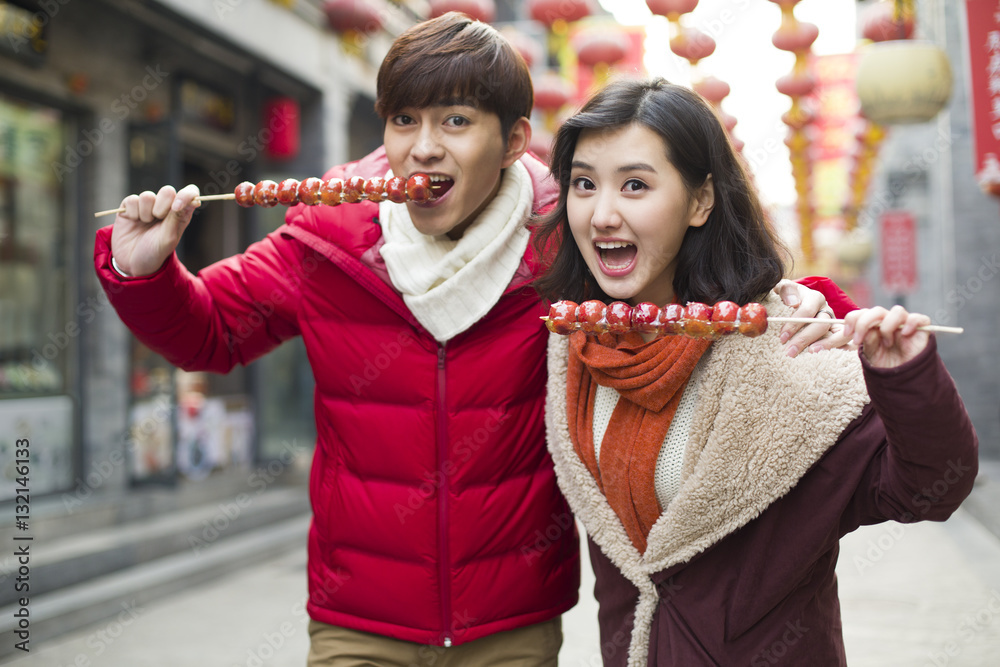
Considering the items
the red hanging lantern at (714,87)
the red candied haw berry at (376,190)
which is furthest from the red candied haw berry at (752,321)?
the red hanging lantern at (714,87)

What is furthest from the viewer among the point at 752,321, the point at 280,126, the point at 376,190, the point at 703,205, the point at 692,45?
the point at 280,126

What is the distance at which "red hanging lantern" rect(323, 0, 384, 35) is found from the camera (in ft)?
27.5

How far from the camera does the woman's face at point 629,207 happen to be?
7.13 ft

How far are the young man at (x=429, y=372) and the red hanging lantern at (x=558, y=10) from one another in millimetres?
5673

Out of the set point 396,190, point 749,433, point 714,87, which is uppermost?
point 714,87

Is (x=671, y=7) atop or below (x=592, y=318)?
atop

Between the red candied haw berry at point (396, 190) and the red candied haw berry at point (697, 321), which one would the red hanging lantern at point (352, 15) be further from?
the red candied haw berry at point (697, 321)

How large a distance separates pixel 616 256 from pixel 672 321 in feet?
0.95

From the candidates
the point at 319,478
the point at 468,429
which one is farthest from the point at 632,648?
the point at 319,478

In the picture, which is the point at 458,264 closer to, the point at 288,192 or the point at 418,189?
the point at 418,189

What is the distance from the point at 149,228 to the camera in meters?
2.55

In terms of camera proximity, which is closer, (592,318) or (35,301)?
(592,318)

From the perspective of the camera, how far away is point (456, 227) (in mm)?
2797

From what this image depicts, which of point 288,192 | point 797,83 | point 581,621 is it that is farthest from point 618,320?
point 797,83
